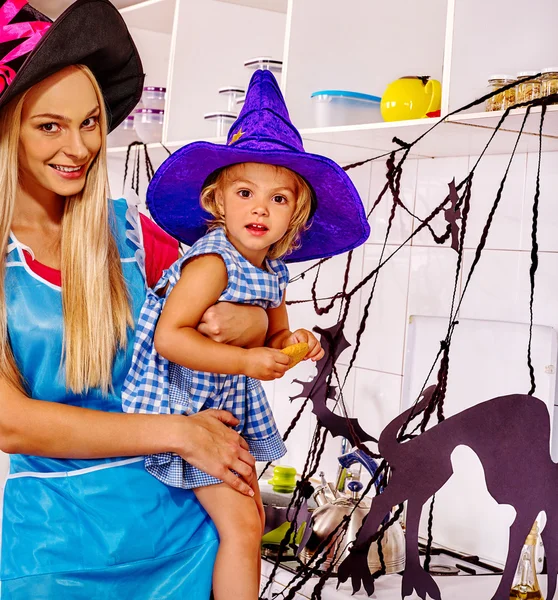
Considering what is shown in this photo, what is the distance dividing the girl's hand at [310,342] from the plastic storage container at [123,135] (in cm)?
137

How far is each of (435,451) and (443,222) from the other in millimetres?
666

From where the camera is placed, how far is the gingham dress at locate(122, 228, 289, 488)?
108 cm

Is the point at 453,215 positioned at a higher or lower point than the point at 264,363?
higher

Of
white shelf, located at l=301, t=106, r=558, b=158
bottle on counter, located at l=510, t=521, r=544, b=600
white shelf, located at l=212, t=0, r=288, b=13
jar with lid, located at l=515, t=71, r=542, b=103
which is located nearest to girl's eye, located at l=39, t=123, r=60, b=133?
white shelf, located at l=301, t=106, r=558, b=158

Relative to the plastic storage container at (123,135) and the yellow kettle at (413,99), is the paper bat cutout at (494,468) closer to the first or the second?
the yellow kettle at (413,99)

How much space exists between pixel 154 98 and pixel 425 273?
0.93m

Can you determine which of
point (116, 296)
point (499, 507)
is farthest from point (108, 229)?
point (499, 507)

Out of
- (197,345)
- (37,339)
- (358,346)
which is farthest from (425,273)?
(37,339)

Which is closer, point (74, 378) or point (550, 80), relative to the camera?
point (74, 378)

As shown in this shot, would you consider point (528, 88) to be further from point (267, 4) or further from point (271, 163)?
point (267, 4)

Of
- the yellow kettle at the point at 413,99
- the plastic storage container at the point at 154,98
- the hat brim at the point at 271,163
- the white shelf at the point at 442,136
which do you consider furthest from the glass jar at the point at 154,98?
the hat brim at the point at 271,163

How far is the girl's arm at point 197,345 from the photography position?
3.38 feet

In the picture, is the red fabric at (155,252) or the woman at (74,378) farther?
the red fabric at (155,252)

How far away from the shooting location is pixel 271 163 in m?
1.13
